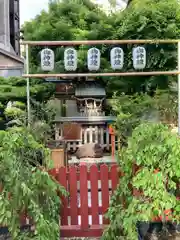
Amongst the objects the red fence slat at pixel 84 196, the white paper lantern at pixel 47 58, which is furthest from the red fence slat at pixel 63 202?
the white paper lantern at pixel 47 58

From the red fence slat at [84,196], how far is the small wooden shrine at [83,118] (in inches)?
226

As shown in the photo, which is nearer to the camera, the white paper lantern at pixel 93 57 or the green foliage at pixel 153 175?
the green foliage at pixel 153 175

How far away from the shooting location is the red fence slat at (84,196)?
3.71 metres

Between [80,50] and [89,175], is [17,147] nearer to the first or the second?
[89,175]

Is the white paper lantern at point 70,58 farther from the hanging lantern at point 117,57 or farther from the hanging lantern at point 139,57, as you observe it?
the hanging lantern at point 139,57

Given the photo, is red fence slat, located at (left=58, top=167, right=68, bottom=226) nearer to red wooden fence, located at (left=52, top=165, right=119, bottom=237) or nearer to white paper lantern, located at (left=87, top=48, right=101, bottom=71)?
red wooden fence, located at (left=52, top=165, right=119, bottom=237)

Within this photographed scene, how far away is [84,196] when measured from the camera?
3.75 meters

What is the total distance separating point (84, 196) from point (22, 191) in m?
1.08

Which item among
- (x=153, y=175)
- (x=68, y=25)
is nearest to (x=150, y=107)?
(x=68, y=25)

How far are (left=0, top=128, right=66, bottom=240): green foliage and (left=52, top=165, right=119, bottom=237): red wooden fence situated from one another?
53 centimetres

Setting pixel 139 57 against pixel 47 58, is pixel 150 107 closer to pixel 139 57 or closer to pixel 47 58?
pixel 139 57

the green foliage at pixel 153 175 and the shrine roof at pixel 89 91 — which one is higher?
the shrine roof at pixel 89 91

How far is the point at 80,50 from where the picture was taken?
1168 cm

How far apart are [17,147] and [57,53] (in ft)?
32.2
